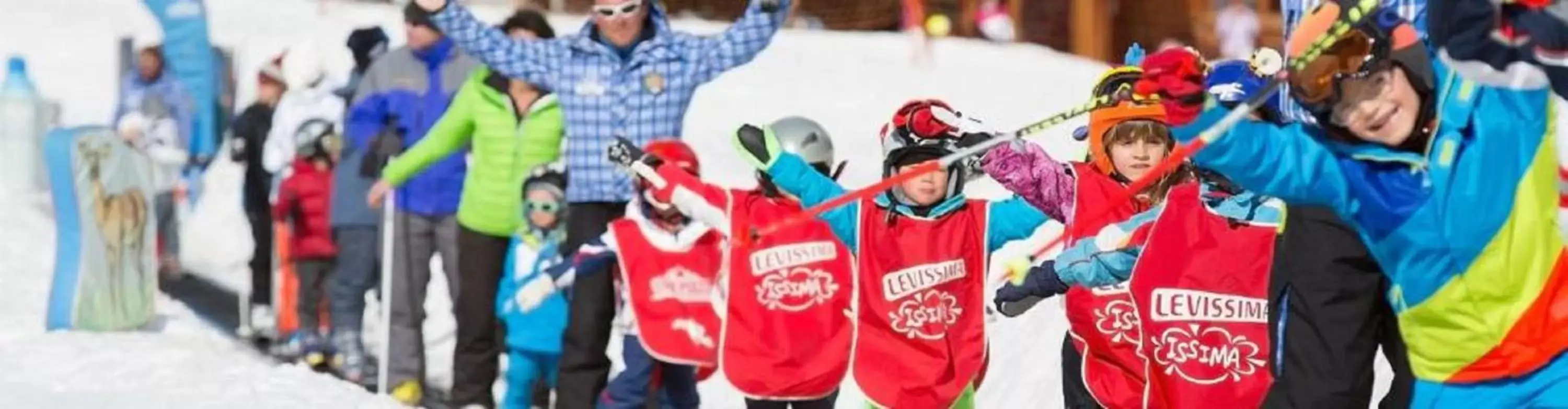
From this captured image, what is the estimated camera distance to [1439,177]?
546 cm

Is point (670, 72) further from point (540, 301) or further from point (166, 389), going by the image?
point (166, 389)

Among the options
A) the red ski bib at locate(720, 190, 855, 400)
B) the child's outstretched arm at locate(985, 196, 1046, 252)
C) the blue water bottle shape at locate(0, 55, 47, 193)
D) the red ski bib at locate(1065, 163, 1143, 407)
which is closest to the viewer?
the red ski bib at locate(1065, 163, 1143, 407)

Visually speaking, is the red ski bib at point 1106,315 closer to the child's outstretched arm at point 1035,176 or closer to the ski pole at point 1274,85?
the child's outstretched arm at point 1035,176

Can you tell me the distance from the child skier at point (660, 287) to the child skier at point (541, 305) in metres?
0.80

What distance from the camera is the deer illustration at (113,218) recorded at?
13.4 m

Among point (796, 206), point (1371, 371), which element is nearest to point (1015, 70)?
point (796, 206)

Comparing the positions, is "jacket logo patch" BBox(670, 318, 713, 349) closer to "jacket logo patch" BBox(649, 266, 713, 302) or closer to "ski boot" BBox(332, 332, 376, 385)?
"jacket logo patch" BBox(649, 266, 713, 302)

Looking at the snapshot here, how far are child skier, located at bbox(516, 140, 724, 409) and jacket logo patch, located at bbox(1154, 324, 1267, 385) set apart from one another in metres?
2.69

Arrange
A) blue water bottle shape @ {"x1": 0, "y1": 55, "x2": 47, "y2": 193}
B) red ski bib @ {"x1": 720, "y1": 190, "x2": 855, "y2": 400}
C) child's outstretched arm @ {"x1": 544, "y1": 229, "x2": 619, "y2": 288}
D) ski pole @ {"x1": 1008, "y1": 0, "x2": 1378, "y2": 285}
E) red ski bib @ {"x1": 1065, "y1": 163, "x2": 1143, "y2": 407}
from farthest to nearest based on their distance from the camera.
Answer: blue water bottle shape @ {"x1": 0, "y1": 55, "x2": 47, "y2": 193}, child's outstretched arm @ {"x1": 544, "y1": 229, "x2": 619, "y2": 288}, red ski bib @ {"x1": 720, "y1": 190, "x2": 855, "y2": 400}, red ski bib @ {"x1": 1065, "y1": 163, "x2": 1143, "y2": 407}, ski pole @ {"x1": 1008, "y1": 0, "x2": 1378, "y2": 285}

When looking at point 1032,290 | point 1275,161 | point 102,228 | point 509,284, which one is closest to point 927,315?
point 1032,290

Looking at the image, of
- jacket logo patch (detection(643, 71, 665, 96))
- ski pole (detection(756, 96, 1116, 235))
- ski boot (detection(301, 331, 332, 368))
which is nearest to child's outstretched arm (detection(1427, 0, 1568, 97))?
ski pole (detection(756, 96, 1116, 235))

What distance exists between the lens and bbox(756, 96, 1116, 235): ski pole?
6.13 metres

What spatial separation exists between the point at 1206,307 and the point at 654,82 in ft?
12.0

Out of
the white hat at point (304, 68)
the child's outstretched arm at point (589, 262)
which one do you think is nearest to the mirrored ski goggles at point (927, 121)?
the child's outstretched arm at point (589, 262)
